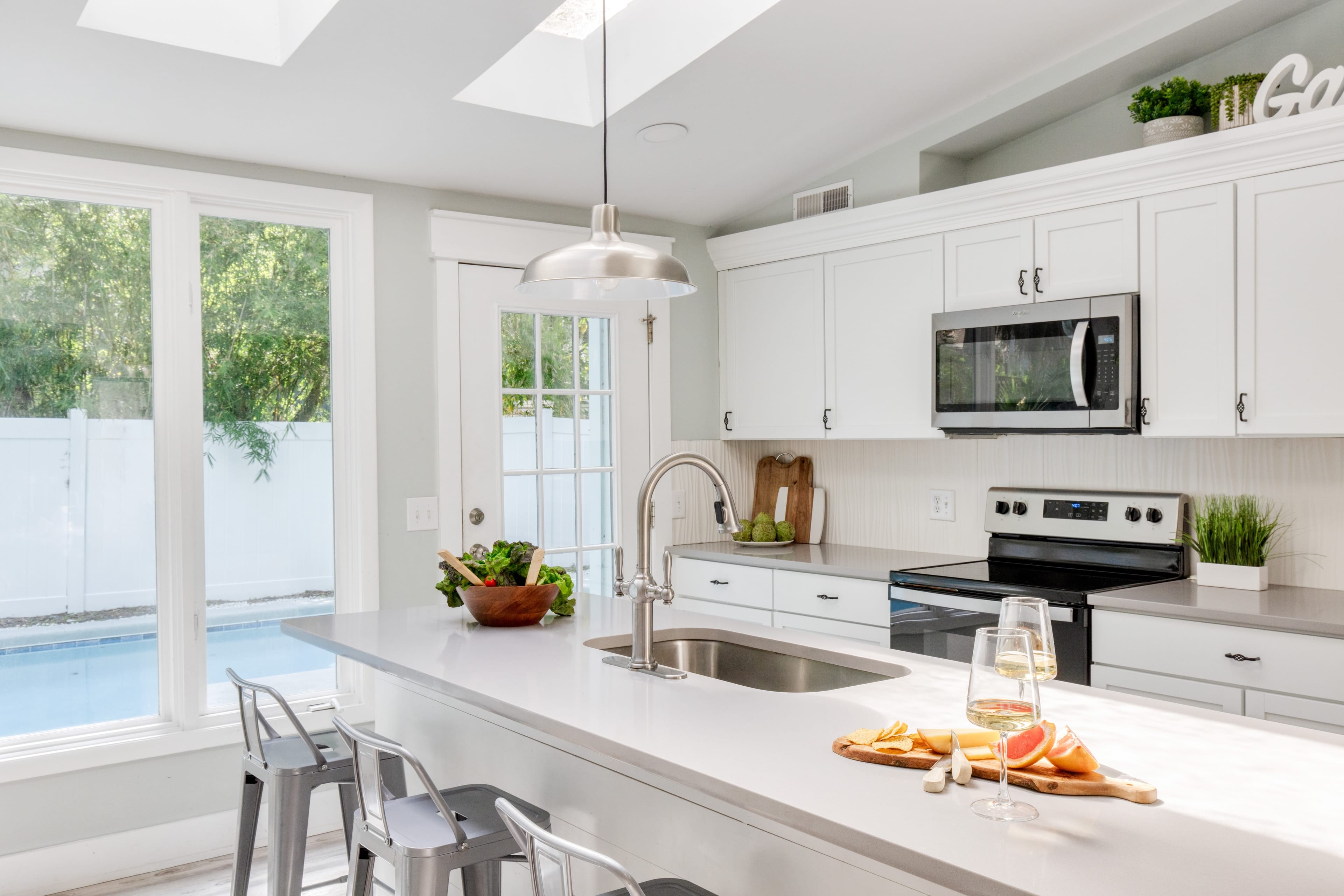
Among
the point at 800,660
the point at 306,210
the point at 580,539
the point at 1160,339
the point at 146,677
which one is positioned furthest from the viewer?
the point at 580,539

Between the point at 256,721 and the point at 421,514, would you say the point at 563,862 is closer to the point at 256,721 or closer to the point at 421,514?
the point at 256,721

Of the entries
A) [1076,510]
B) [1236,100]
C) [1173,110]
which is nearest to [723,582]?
[1076,510]

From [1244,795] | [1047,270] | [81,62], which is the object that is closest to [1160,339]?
[1047,270]

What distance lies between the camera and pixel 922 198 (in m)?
3.63

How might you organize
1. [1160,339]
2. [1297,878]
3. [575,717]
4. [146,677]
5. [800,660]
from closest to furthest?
1. [1297,878]
2. [575,717]
3. [800,660]
4. [1160,339]
5. [146,677]

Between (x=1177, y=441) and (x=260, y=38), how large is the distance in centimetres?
310

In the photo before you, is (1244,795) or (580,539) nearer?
(1244,795)

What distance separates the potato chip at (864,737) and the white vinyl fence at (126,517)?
257 cm

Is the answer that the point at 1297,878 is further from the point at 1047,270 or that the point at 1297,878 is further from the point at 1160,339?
the point at 1047,270

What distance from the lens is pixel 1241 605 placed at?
270 centimetres

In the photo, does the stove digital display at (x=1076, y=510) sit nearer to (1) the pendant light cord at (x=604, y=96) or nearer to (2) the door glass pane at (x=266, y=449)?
(1) the pendant light cord at (x=604, y=96)

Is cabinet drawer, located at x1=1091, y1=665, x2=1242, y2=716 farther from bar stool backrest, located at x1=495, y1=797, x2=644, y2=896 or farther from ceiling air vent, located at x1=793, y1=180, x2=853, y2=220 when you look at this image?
ceiling air vent, located at x1=793, y1=180, x2=853, y2=220

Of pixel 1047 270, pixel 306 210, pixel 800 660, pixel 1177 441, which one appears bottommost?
pixel 800 660

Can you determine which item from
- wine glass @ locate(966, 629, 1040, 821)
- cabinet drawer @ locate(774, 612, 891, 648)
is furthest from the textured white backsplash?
wine glass @ locate(966, 629, 1040, 821)
